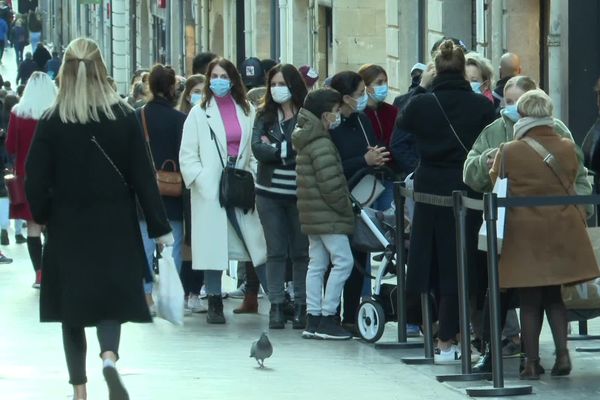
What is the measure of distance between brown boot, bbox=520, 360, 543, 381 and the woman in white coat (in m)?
3.53

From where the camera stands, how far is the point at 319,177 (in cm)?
1259

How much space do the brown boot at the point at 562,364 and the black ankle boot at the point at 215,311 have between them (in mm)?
3607

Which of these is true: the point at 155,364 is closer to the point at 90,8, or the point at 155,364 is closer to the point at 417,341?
the point at 417,341

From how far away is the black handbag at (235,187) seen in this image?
44.8 ft

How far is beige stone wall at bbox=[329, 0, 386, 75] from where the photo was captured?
29.1 meters

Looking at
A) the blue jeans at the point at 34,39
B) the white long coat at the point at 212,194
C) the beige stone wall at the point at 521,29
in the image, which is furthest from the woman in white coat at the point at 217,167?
the blue jeans at the point at 34,39

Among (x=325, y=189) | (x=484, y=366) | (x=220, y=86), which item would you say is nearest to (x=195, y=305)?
(x=220, y=86)

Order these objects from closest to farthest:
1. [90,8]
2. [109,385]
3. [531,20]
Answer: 1. [109,385]
2. [531,20]
3. [90,8]

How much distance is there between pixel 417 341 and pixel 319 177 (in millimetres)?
1246

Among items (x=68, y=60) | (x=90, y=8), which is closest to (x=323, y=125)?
(x=68, y=60)

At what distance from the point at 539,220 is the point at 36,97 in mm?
6606

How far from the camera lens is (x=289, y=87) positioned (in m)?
13.4

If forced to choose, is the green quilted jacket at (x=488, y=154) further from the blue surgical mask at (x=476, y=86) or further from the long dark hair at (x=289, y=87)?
the long dark hair at (x=289, y=87)

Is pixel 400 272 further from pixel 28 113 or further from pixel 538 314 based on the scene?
pixel 28 113
